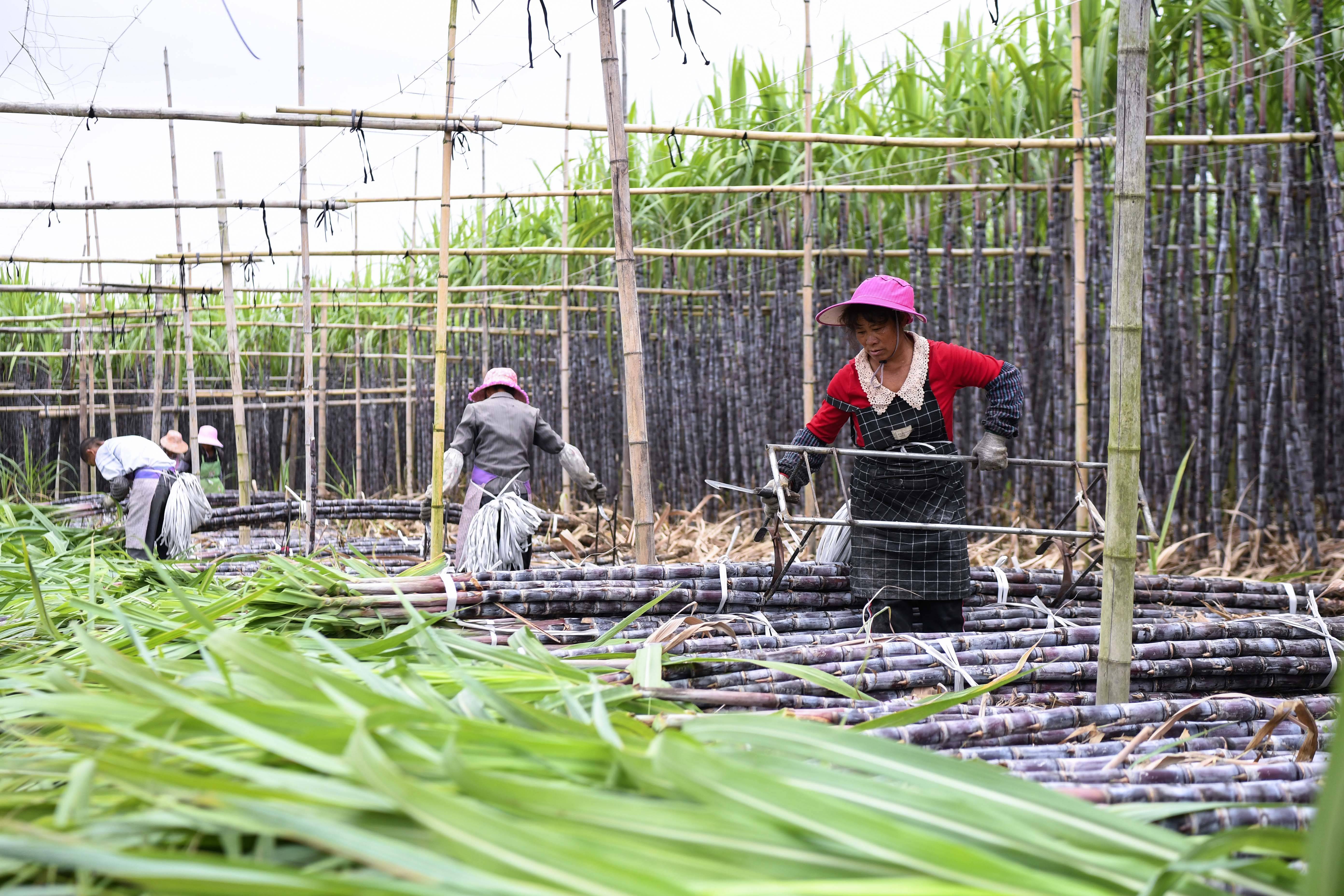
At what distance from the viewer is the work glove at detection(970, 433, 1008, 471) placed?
9.81 ft

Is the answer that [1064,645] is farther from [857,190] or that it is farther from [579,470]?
[857,190]

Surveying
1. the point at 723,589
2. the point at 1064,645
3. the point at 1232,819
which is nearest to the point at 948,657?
the point at 1064,645

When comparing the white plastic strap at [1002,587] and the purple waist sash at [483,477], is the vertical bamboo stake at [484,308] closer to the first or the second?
the purple waist sash at [483,477]

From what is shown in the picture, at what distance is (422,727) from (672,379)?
6.01 m

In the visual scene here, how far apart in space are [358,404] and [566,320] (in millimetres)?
Answer: 3219

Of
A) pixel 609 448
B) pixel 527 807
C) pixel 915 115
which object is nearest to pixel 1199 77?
pixel 915 115

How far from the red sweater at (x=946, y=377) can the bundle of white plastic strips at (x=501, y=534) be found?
1339 mm

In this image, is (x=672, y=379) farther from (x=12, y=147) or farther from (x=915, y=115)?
(x=12, y=147)

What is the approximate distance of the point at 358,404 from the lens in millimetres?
9328

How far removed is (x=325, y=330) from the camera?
311 inches

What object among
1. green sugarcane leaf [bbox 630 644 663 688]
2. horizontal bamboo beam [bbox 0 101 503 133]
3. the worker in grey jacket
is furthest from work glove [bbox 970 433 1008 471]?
horizontal bamboo beam [bbox 0 101 503 133]

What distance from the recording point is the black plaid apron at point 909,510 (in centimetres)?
322

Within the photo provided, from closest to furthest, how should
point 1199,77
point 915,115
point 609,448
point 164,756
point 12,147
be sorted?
point 164,756
point 1199,77
point 12,147
point 915,115
point 609,448

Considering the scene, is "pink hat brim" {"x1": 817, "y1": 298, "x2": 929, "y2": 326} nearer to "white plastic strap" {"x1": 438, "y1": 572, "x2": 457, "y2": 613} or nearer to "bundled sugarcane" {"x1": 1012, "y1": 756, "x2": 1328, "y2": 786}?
"white plastic strap" {"x1": 438, "y1": 572, "x2": 457, "y2": 613}
